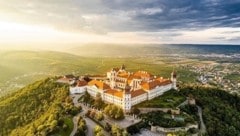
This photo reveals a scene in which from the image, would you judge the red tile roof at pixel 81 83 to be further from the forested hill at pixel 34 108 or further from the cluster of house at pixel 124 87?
the forested hill at pixel 34 108

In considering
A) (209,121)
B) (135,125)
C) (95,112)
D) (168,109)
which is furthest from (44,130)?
(209,121)

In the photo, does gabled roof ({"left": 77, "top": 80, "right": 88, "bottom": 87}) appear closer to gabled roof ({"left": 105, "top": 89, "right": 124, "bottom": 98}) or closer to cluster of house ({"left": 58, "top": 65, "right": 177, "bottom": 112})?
cluster of house ({"left": 58, "top": 65, "right": 177, "bottom": 112})

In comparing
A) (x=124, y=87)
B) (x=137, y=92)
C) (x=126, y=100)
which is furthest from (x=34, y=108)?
(x=137, y=92)

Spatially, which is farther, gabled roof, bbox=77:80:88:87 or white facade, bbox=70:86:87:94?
gabled roof, bbox=77:80:88:87

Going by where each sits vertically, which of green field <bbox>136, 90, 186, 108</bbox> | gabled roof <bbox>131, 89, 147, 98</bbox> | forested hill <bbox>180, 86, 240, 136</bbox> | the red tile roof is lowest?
forested hill <bbox>180, 86, 240, 136</bbox>

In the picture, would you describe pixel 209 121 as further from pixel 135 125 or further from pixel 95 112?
pixel 95 112

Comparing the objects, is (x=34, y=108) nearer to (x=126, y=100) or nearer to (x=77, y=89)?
(x=77, y=89)

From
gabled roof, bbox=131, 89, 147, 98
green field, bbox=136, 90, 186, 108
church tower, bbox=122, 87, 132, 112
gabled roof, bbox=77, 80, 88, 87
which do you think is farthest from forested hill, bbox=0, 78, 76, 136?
green field, bbox=136, 90, 186, 108
